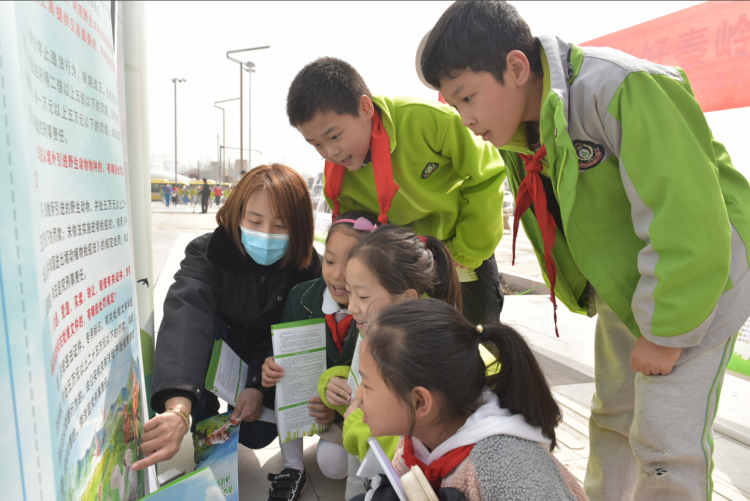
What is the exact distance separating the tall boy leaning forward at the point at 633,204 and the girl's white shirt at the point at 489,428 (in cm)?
37

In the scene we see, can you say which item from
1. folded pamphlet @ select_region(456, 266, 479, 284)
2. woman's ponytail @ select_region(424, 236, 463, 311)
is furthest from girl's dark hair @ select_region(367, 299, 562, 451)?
folded pamphlet @ select_region(456, 266, 479, 284)

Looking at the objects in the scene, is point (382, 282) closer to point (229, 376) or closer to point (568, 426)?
point (229, 376)

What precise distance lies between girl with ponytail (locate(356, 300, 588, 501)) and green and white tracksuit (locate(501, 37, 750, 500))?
0.96ft

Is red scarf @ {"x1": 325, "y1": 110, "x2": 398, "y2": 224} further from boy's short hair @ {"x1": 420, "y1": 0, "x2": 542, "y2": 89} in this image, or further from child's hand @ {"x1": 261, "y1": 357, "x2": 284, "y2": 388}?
child's hand @ {"x1": 261, "y1": 357, "x2": 284, "y2": 388}

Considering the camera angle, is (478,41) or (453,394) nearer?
(453,394)

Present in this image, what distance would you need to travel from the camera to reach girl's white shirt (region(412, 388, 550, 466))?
3.40 feet

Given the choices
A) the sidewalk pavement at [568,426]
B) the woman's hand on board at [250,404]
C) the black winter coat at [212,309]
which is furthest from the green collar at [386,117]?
the sidewalk pavement at [568,426]

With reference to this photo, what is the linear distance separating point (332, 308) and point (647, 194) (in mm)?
1104

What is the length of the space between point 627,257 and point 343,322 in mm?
1001

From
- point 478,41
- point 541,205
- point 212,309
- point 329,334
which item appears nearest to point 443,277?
point 541,205

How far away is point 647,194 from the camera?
42.6 inches

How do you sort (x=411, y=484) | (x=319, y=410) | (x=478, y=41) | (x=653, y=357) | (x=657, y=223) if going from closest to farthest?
(x=411, y=484) → (x=657, y=223) → (x=653, y=357) → (x=478, y=41) → (x=319, y=410)

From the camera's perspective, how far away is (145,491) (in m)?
1.14

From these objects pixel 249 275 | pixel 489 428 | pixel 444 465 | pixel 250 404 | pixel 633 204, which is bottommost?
pixel 250 404
